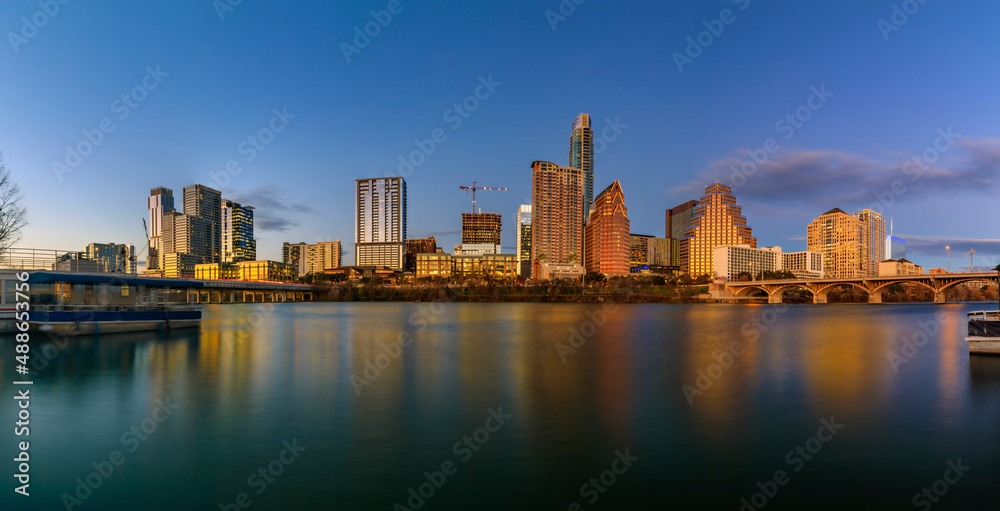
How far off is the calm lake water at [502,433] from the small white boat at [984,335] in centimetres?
132

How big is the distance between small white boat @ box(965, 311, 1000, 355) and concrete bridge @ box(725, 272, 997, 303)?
270 feet

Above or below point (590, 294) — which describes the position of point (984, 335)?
above

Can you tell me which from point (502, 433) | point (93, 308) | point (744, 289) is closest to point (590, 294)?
point (744, 289)

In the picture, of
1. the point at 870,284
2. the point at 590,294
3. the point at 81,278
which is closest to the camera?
the point at 81,278

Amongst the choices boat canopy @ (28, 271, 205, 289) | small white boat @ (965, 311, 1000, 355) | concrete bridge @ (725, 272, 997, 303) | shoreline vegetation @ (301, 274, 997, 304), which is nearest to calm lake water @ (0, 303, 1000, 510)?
small white boat @ (965, 311, 1000, 355)

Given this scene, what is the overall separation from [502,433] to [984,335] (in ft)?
97.1

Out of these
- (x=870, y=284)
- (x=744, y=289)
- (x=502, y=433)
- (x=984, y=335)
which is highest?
(x=984, y=335)

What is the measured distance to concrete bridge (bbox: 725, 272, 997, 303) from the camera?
107875 mm

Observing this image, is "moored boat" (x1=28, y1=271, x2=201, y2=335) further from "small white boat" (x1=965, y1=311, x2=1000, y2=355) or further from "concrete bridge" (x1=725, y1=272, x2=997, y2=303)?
"concrete bridge" (x1=725, y1=272, x2=997, y2=303)

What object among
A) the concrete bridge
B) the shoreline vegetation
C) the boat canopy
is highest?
the boat canopy

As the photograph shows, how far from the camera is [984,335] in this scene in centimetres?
2608

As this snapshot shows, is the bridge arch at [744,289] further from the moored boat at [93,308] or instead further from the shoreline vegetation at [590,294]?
the moored boat at [93,308]

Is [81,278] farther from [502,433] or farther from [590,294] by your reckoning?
[590,294]

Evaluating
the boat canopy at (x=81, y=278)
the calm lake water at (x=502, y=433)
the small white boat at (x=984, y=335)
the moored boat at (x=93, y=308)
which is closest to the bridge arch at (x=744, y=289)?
the small white boat at (x=984, y=335)
